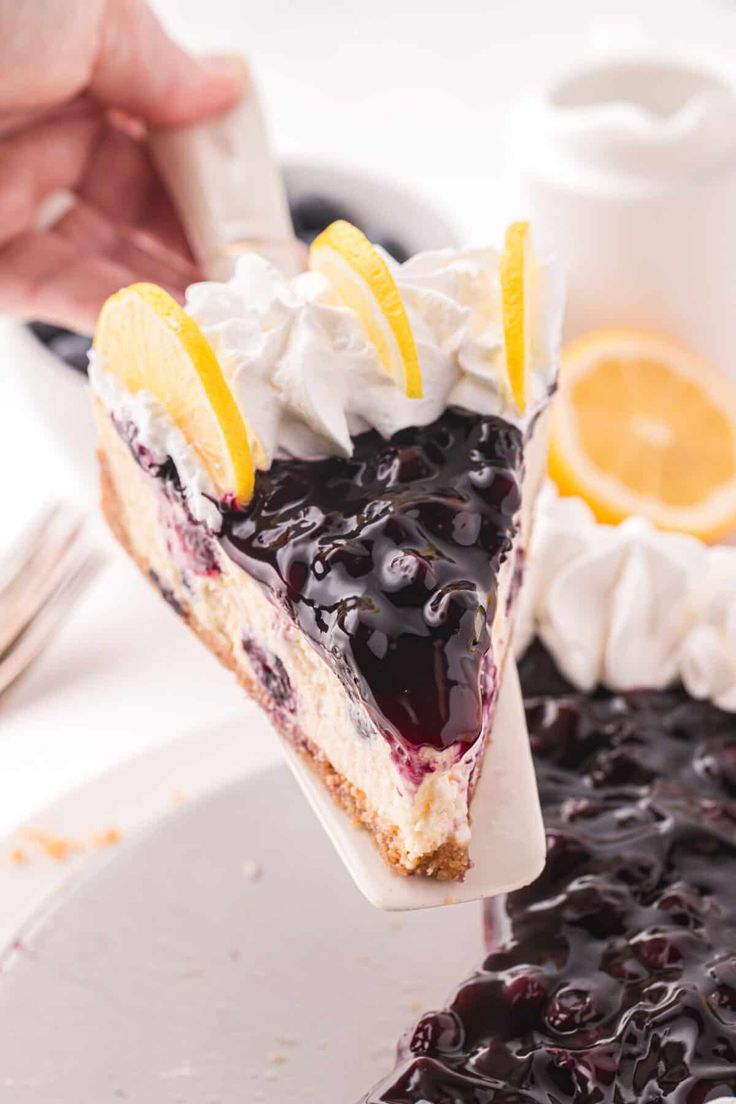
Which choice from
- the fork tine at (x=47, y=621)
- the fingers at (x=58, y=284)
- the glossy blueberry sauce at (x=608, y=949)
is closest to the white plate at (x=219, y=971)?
the glossy blueberry sauce at (x=608, y=949)

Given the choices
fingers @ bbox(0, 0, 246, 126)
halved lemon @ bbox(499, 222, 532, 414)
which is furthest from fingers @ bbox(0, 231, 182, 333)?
halved lemon @ bbox(499, 222, 532, 414)

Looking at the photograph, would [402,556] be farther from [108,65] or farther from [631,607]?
[108,65]

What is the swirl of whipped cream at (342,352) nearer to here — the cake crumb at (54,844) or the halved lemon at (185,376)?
the halved lemon at (185,376)

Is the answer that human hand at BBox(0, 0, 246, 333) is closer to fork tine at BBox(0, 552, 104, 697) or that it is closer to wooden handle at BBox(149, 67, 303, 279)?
wooden handle at BBox(149, 67, 303, 279)

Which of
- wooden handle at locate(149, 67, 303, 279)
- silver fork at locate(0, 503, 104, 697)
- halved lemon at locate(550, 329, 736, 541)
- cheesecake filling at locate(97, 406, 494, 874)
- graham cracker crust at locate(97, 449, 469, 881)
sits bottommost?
halved lemon at locate(550, 329, 736, 541)

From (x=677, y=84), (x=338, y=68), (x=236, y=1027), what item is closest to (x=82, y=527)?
(x=236, y=1027)

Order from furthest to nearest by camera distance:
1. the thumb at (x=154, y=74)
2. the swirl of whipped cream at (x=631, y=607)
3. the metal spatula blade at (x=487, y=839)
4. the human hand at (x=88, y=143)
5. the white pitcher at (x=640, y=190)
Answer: the white pitcher at (x=640, y=190)
the thumb at (x=154, y=74)
the human hand at (x=88, y=143)
the swirl of whipped cream at (x=631, y=607)
the metal spatula blade at (x=487, y=839)

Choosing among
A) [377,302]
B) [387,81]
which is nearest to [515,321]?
[377,302]
